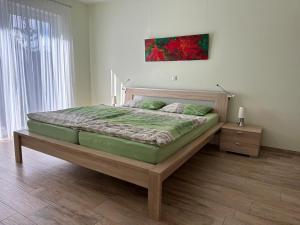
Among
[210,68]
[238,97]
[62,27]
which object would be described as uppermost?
[62,27]

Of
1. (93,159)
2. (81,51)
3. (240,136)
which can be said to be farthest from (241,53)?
(81,51)

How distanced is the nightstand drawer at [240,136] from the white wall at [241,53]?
1.55ft

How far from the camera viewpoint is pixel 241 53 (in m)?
3.52

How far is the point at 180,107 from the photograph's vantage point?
369 cm

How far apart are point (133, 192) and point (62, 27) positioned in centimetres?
383

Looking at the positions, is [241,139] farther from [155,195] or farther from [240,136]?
[155,195]

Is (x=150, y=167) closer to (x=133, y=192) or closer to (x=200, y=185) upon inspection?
(x=133, y=192)

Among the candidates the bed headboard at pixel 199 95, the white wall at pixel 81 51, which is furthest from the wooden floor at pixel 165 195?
the white wall at pixel 81 51

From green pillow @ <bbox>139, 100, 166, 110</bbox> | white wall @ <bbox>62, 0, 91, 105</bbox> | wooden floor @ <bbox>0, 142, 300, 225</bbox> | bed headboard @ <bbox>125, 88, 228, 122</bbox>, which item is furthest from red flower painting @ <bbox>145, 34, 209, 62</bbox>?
wooden floor @ <bbox>0, 142, 300, 225</bbox>

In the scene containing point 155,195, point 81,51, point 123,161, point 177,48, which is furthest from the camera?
point 81,51

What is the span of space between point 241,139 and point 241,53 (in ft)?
4.62

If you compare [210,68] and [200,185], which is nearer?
[200,185]

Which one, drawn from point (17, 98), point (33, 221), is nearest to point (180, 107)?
point (33, 221)

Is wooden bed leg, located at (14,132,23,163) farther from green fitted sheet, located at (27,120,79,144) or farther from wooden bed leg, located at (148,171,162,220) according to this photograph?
wooden bed leg, located at (148,171,162,220)
